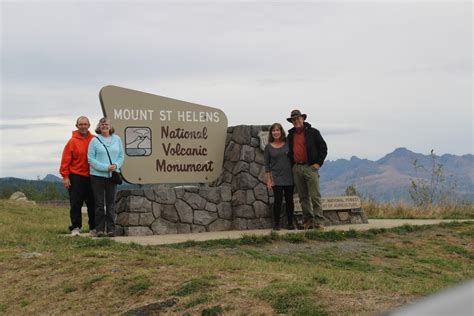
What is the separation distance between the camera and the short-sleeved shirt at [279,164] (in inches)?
450

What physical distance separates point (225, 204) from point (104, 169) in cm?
238

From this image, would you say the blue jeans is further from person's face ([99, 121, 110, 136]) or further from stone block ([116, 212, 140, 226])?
person's face ([99, 121, 110, 136])

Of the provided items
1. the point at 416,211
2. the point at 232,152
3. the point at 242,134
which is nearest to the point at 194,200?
the point at 232,152

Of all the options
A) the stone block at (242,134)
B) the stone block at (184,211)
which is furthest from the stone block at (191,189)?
the stone block at (242,134)

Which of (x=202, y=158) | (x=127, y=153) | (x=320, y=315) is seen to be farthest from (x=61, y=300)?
(x=202, y=158)

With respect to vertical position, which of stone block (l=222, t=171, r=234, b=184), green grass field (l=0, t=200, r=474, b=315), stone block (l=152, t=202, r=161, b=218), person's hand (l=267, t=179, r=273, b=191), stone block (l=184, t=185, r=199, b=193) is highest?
Result: stone block (l=222, t=171, r=234, b=184)

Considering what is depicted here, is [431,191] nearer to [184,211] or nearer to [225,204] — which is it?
[225,204]

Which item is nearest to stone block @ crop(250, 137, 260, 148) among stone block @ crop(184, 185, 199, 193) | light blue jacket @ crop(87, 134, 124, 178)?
stone block @ crop(184, 185, 199, 193)

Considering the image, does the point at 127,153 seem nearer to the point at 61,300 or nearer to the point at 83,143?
the point at 83,143

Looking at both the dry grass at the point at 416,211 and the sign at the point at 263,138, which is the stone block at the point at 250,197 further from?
the dry grass at the point at 416,211

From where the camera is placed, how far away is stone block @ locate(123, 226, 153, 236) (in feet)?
36.0

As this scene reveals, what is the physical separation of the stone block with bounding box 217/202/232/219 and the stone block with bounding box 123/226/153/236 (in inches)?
53.5

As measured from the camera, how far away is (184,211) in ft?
37.6

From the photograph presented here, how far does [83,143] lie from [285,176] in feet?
10.8
